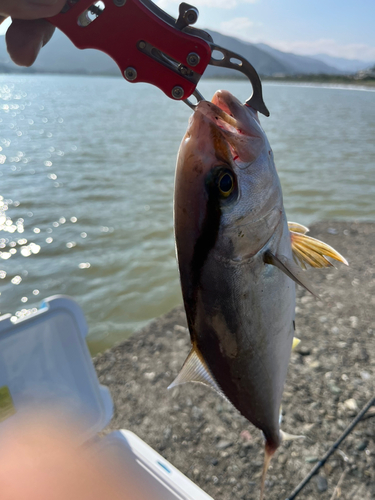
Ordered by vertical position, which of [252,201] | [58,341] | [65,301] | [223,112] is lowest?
[58,341]

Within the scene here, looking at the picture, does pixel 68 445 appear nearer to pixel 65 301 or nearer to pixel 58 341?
pixel 58 341

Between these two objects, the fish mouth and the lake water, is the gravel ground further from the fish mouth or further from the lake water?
the fish mouth

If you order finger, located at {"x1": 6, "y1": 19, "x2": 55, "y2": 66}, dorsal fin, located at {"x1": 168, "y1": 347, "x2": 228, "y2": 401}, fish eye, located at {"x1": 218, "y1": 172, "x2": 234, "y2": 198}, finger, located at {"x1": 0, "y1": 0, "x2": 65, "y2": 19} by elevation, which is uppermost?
finger, located at {"x1": 0, "y1": 0, "x2": 65, "y2": 19}

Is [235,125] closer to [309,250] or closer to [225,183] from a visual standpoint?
[225,183]

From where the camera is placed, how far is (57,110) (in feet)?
83.5

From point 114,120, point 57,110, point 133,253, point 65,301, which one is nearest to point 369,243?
point 133,253

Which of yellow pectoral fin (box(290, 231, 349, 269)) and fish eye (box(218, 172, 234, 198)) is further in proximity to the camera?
yellow pectoral fin (box(290, 231, 349, 269))

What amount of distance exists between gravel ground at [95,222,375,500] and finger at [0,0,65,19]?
8.98 feet

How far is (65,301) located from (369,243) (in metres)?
5.49

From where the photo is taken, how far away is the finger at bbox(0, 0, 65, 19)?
132 cm

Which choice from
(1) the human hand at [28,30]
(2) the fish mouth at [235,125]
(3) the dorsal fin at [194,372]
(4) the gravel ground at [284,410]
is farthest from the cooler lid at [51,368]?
(2) the fish mouth at [235,125]

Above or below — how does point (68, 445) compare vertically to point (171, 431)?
above

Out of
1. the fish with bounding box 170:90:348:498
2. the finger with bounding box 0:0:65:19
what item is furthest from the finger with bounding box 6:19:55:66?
the fish with bounding box 170:90:348:498

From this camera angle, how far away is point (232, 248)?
1.30 m
